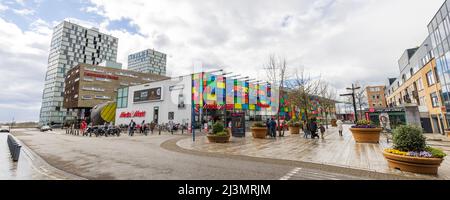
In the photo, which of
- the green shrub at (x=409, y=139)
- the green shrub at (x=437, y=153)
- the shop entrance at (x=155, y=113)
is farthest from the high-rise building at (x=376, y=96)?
the green shrub at (x=437, y=153)

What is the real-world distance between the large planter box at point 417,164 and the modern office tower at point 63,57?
4325 inches

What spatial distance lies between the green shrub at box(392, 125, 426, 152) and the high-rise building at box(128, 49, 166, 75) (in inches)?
5673

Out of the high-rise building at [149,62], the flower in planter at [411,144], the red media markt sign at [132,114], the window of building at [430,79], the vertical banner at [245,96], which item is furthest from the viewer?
the high-rise building at [149,62]

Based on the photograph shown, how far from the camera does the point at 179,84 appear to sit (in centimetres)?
3584

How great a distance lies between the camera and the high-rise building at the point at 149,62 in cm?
13900

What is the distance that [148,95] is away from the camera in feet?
131

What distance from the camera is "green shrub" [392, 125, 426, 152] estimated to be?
5.93 metres

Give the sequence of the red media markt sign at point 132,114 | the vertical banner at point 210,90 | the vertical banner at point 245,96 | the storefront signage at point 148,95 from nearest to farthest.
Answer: the vertical banner at point 210,90 < the storefront signage at point 148,95 < the red media markt sign at point 132,114 < the vertical banner at point 245,96

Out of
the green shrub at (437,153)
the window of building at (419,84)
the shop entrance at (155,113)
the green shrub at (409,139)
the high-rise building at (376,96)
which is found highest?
the high-rise building at (376,96)

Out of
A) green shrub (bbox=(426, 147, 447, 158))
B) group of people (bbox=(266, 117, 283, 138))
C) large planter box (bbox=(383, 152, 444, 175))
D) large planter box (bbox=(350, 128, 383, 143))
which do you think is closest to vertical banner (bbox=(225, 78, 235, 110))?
group of people (bbox=(266, 117, 283, 138))

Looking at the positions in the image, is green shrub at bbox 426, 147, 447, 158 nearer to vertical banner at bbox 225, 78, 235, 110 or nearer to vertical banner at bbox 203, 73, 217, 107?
vertical banner at bbox 203, 73, 217, 107

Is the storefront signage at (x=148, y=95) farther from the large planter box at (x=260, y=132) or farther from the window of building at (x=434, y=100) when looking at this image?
the window of building at (x=434, y=100)
